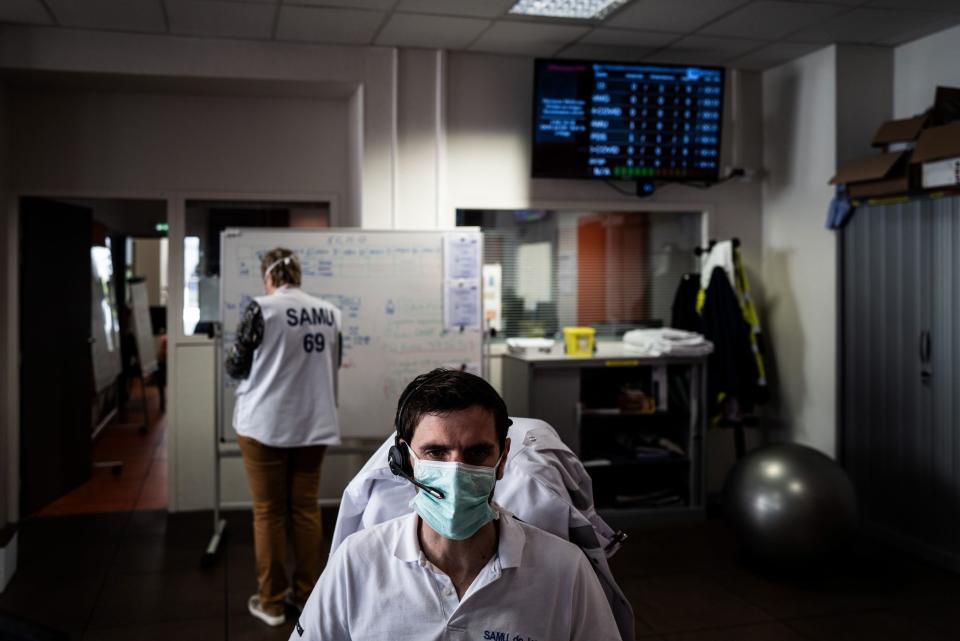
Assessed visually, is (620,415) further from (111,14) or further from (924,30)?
(111,14)

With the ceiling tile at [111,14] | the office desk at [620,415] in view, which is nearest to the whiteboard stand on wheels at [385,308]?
the office desk at [620,415]

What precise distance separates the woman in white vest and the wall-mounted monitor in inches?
74.1

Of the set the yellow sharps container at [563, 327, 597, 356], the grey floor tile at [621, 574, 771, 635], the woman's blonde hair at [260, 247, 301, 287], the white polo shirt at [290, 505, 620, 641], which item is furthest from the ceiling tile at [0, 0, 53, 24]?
the grey floor tile at [621, 574, 771, 635]

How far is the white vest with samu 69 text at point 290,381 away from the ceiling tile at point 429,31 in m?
1.64

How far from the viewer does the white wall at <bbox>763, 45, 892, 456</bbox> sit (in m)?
4.72

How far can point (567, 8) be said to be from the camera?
13.8 feet

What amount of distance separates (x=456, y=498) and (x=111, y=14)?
11.7 feet

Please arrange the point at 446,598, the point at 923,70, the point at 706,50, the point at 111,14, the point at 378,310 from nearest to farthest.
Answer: the point at 446,598 < the point at 111,14 < the point at 378,310 < the point at 923,70 < the point at 706,50

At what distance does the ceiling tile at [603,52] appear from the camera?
4.90 metres

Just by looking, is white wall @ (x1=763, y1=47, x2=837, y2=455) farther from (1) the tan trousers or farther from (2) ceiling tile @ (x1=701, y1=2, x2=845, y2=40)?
(1) the tan trousers

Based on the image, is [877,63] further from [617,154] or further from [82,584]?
[82,584]

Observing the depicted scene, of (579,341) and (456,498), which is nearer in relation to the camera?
(456,498)

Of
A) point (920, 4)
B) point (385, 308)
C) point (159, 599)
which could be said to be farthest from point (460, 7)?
point (159, 599)

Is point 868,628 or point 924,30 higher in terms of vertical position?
point 924,30
